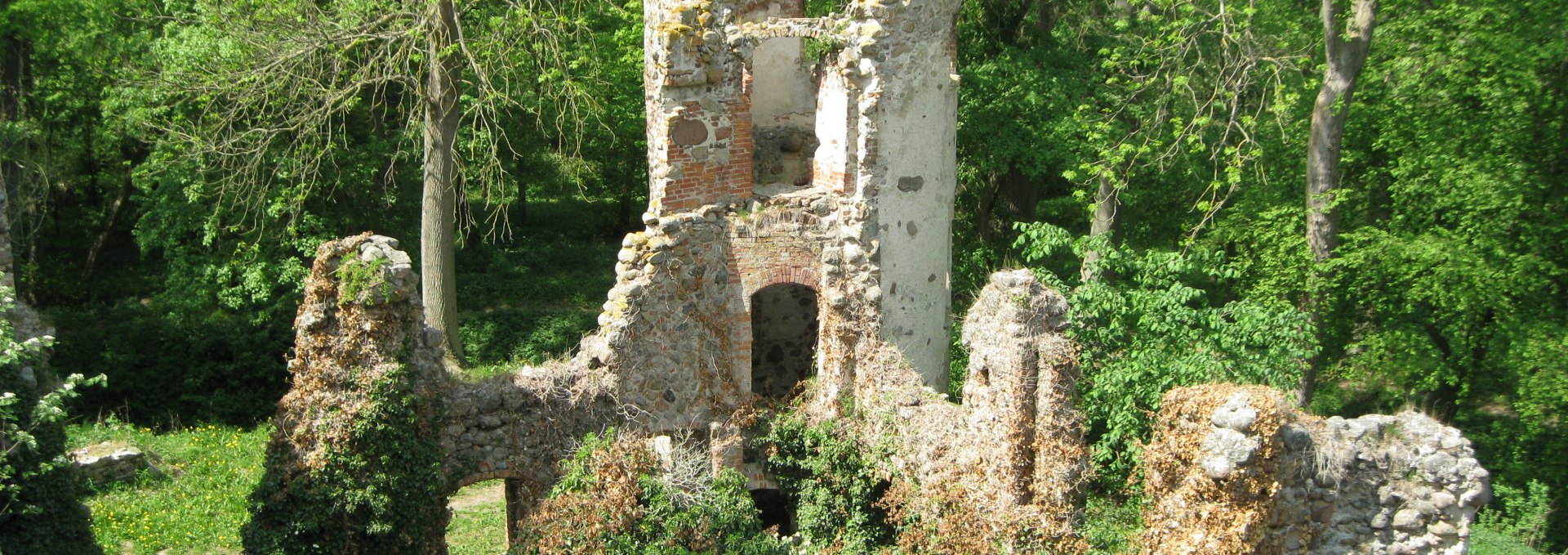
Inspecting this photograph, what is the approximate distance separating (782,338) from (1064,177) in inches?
264

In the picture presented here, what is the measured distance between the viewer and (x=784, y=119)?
1597 cm

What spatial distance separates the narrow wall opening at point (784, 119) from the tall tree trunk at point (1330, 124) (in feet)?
24.3

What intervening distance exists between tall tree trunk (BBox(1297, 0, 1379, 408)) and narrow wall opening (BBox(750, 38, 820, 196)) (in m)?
7.41

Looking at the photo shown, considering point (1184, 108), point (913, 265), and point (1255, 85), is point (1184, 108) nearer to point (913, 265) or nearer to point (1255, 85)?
point (1255, 85)

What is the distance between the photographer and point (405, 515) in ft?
39.4

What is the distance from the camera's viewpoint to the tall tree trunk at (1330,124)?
712 inches

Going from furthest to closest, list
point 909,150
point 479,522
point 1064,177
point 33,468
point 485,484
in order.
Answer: point 1064,177, point 485,484, point 479,522, point 909,150, point 33,468

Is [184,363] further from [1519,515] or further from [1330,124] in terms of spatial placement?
[1519,515]

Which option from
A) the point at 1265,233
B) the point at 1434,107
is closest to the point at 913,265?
the point at 1265,233

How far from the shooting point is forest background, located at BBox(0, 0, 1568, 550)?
56.9ft

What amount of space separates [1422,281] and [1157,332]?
5946 mm

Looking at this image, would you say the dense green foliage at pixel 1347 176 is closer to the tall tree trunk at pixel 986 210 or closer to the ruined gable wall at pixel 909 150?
the tall tree trunk at pixel 986 210

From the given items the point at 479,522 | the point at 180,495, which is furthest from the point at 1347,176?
the point at 180,495

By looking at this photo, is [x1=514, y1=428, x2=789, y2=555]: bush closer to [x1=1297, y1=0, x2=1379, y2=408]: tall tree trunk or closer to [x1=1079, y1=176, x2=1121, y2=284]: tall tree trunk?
[x1=1079, y1=176, x2=1121, y2=284]: tall tree trunk
